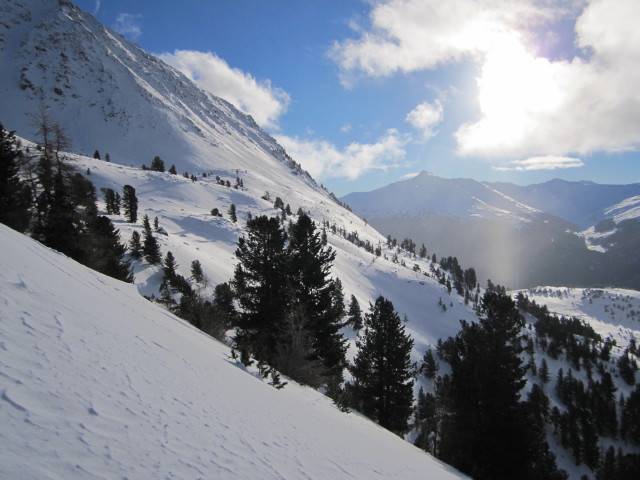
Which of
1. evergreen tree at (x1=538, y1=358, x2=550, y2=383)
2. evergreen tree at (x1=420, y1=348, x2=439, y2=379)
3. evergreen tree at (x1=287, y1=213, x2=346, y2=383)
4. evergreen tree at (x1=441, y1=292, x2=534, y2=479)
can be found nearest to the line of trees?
evergreen tree at (x1=287, y1=213, x2=346, y2=383)

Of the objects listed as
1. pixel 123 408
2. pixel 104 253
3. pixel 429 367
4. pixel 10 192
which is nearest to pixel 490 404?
pixel 123 408

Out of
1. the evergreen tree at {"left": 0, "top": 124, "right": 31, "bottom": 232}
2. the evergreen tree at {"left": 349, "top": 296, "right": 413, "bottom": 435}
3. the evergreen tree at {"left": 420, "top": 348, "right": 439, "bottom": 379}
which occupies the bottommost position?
the evergreen tree at {"left": 420, "top": 348, "right": 439, "bottom": 379}

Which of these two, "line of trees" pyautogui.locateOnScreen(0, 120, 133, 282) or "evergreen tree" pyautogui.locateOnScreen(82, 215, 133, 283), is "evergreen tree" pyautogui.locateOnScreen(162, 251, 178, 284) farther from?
"line of trees" pyautogui.locateOnScreen(0, 120, 133, 282)

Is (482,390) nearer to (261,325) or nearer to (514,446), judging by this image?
(514,446)

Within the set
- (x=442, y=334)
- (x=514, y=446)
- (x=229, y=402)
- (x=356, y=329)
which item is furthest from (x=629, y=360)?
(x=229, y=402)

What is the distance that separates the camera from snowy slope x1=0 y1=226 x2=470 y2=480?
10.1 feet

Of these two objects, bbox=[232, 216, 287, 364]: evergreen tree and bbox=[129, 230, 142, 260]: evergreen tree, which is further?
bbox=[129, 230, 142, 260]: evergreen tree

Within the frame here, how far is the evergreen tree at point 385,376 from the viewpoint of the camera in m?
22.7

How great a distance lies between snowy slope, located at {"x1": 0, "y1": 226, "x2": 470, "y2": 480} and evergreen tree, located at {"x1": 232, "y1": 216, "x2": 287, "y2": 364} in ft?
32.9

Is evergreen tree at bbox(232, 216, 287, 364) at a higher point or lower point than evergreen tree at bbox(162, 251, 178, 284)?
higher

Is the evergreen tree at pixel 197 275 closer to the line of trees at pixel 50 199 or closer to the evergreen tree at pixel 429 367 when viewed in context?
the line of trees at pixel 50 199

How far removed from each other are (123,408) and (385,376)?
21.6 meters

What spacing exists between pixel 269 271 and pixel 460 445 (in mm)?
14813

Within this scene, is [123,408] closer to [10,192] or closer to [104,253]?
[10,192]
